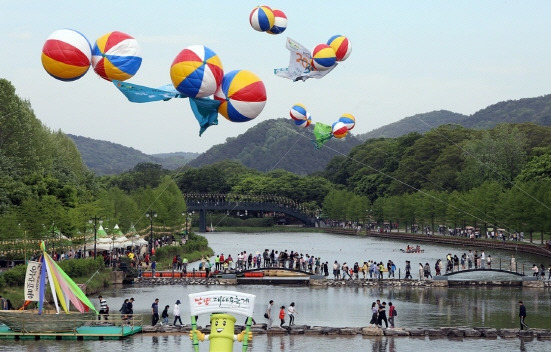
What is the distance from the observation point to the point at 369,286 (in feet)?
200

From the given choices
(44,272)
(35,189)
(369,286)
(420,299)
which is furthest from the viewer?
(35,189)

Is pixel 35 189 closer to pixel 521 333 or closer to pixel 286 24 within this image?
pixel 286 24

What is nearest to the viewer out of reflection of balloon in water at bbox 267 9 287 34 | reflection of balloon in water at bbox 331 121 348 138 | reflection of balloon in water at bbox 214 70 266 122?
reflection of balloon in water at bbox 214 70 266 122

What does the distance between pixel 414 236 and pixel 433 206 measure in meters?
4.31

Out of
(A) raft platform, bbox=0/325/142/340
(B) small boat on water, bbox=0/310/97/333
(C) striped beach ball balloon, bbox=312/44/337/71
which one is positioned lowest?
(A) raft platform, bbox=0/325/142/340

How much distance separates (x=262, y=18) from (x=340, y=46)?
191 inches

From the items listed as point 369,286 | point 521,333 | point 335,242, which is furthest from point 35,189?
point 335,242

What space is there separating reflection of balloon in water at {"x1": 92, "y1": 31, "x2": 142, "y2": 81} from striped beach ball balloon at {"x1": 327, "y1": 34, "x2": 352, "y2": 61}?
13.2 metres

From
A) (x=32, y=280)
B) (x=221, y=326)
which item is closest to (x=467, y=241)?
(x=32, y=280)

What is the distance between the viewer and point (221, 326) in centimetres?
2528

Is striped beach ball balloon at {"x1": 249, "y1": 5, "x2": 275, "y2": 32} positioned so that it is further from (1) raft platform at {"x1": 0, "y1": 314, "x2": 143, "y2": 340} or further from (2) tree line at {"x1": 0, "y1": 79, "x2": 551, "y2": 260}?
(1) raft platform at {"x1": 0, "y1": 314, "x2": 143, "y2": 340}

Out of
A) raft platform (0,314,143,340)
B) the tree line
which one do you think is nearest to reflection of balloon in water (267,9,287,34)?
the tree line

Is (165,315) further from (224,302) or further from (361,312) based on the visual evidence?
(224,302)

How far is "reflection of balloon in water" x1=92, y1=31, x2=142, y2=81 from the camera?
30750 millimetres
